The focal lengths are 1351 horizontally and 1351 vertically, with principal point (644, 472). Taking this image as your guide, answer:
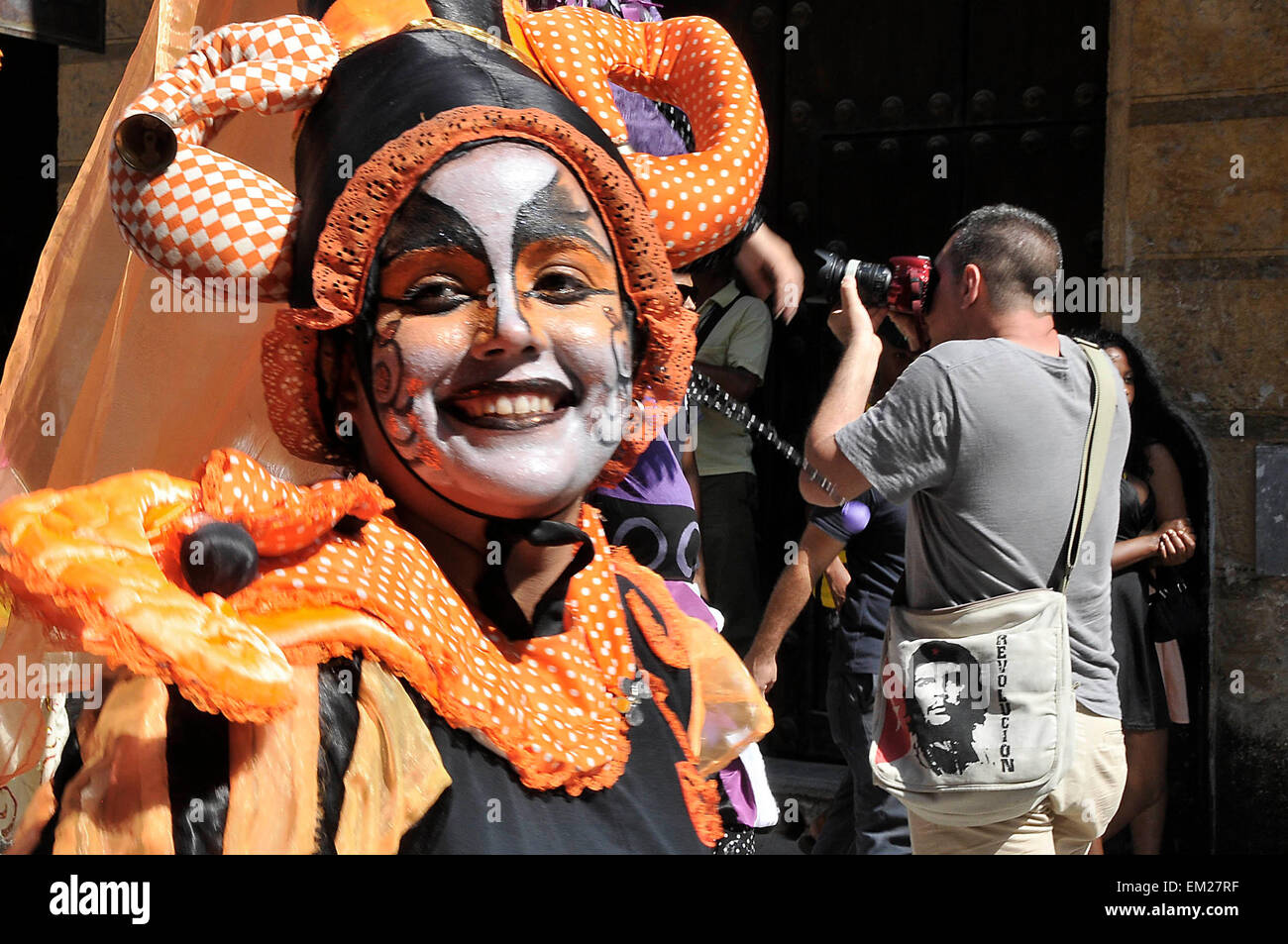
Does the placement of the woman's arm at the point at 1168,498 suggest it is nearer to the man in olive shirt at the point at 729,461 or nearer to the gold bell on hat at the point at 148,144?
the man in olive shirt at the point at 729,461

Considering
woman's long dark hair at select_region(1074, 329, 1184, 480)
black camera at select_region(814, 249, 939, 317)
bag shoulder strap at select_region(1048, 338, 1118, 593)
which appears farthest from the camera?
woman's long dark hair at select_region(1074, 329, 1184, 480)

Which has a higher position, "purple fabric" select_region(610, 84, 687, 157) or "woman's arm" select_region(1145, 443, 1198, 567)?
"purple fabric" select_region(610, 84, 687, 157)

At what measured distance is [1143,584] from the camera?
135 inches

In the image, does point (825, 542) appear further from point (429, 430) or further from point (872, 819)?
point (429, 430)

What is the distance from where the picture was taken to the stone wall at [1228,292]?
3.43 meters

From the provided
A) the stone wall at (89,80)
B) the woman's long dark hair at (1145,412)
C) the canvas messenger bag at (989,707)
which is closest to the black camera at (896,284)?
the canvas messenger bag at (989,707)

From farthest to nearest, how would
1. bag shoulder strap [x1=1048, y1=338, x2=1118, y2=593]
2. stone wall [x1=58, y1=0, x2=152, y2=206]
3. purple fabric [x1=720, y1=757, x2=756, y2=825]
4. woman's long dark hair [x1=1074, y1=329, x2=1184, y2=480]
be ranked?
stone wall [x1=58, y1=0, x2=152, y2=206] → woman's long dark hair [x1=1074, y1=329, x2=1184, y2=480] → bag shoulder strap [x1=1048, y1=338, x2=1118, y2=593] → purple fabric [x1=720, y1=757, x2=756, y2=825]

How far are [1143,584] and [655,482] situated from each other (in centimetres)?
170

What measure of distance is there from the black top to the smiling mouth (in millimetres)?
1745

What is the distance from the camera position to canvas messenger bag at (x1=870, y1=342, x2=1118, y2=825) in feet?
7.38

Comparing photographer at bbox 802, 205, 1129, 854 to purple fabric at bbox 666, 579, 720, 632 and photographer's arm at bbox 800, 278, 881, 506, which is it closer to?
photographer's arm at bbox 800, 278, 881, 506

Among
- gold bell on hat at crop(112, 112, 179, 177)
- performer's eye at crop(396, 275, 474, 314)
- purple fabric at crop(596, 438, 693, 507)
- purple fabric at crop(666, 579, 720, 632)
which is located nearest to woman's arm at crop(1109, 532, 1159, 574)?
purple fabric at crop(596, 438, 693, 507)

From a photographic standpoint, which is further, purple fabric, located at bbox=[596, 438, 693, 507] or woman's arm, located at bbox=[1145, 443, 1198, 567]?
woman's arm, located at bbox=[1145, 443, 1198, 567]

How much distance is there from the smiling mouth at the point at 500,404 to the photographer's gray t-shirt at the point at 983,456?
106 centimetres
